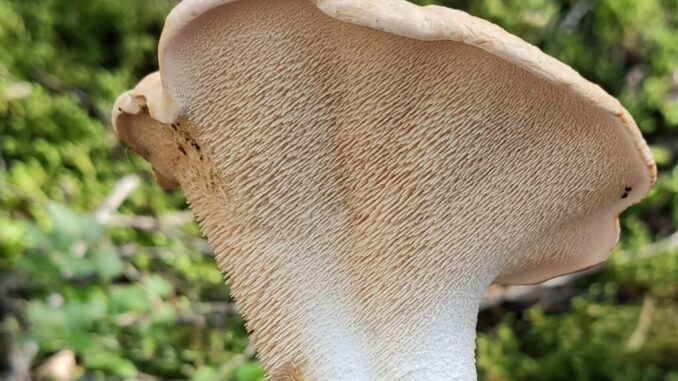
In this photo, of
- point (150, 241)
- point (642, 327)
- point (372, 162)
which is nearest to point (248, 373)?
point (372, 162)

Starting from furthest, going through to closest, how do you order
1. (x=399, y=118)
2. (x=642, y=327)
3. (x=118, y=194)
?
(x=118, y=194) < (x=642, y=327) < (x=399, y=118)

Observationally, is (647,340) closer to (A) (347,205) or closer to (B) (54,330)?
(A) (347,205)

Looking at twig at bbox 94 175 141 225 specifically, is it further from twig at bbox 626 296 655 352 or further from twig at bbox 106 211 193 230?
twig at bbox 626 296 655 352

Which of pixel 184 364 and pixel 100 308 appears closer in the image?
pixel 100 308

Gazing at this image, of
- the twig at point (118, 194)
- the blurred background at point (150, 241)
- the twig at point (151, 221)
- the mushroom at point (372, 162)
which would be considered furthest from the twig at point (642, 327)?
the twig at point (118, 194)

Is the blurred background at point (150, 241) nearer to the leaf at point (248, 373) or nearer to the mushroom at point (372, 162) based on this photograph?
the leaf at point (248, 373)

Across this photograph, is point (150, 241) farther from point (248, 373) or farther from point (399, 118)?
point (399, 118)

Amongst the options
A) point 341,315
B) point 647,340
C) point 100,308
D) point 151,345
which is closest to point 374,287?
point 341,315

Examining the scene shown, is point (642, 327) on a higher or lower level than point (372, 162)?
lower
